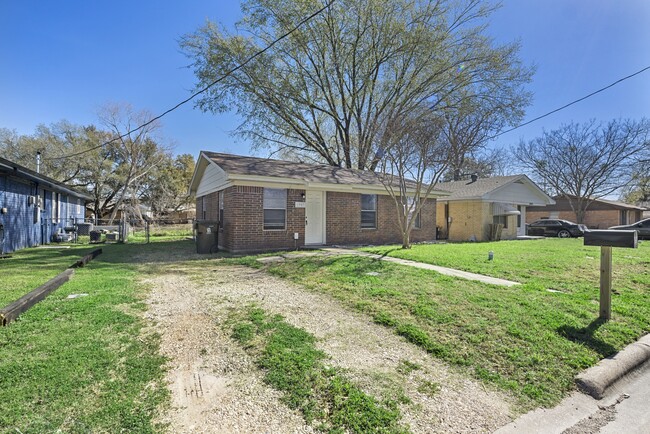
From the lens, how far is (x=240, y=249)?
35.0 ft

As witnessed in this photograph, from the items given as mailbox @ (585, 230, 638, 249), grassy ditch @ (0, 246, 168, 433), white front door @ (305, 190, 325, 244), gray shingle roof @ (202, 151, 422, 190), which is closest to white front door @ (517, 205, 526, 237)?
gray shingle roof @ (202, 151, 422, 190)

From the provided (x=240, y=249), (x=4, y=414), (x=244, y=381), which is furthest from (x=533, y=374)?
(x=240, y=249)

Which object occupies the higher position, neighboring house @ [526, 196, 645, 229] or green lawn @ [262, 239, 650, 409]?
neighboring house @ [526, 196, 645, 229]

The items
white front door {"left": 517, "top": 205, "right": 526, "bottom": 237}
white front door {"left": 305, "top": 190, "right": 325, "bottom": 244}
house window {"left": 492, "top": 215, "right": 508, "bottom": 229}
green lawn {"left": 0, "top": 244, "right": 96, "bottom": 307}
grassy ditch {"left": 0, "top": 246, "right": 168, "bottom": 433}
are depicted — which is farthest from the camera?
white front door {"left": 517, "top": 205, "right": 526, "bottom": 237}

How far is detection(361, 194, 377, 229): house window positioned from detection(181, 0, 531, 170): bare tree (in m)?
2.70

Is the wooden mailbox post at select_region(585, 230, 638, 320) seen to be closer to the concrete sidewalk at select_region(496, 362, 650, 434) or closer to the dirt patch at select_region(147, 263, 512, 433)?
the concrete sidewalk at select_region(496, 362, 650, 434)

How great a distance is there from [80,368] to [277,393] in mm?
1750

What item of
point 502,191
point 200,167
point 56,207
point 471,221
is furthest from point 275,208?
point 502,191

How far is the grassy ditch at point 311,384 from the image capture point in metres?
2.22

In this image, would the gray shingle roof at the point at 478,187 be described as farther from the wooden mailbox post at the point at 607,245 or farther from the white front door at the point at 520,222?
the wooden mailbox post at the point at 607,245

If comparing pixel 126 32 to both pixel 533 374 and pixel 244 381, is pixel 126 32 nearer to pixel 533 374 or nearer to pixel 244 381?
pixel 244 381

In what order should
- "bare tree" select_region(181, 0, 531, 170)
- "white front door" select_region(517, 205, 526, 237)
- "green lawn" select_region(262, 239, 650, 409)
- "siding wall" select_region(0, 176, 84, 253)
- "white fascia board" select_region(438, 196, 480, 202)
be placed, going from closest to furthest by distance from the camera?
"green lawn" select_region(262, 239, 650, 409)
"siding wall" select_region(0, 176, 84, 253)
"bare tree" select_region(181, 0, 531, 170)
"white fascia board" select_region(438, 196, 480, 202)
"white front door" select_region(517, 205, 526, 237)

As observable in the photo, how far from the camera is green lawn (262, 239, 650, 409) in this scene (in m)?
3.09

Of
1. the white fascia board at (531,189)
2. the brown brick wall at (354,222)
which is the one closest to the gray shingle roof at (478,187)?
the white fascia board at (531,189)
